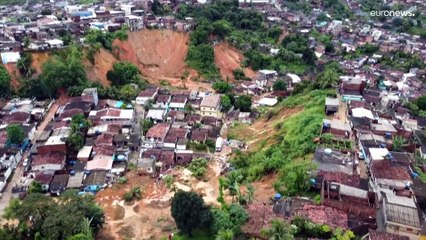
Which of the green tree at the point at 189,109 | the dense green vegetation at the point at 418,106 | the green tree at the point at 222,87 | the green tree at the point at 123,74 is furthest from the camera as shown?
the green tree at the point at 222,87

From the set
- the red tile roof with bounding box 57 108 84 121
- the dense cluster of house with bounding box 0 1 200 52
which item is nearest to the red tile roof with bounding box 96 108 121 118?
the red tile roof with bounding box 57 108 84 121

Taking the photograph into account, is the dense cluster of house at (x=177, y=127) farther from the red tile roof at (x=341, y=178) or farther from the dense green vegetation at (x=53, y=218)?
the red tile roof at (x=341, y=178)

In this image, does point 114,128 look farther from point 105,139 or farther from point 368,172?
point 368,172

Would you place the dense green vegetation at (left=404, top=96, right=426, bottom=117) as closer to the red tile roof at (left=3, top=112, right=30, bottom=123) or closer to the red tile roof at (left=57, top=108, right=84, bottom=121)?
the red tile roof at (left=57, top=108, right=84, bottom=121)

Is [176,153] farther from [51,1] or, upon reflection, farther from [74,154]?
[51,1]

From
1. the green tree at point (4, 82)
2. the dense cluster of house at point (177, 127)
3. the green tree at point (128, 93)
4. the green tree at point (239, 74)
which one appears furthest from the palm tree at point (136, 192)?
the green tree at point (239, 74)
